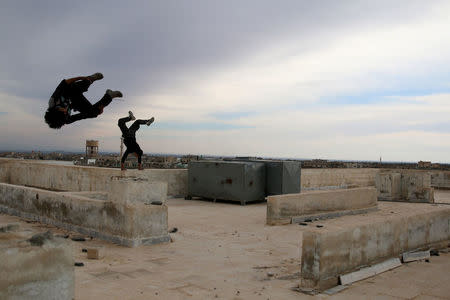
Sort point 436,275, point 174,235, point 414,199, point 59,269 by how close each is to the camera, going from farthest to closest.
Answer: point 414,199
point 174,235
point 436,275
point 59,269

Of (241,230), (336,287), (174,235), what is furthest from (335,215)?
(336,287)

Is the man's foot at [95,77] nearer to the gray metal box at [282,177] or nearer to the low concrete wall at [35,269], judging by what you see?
the low concrete wall at [35,269]

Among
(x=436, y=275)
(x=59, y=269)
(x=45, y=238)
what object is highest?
(x=45, y=238)

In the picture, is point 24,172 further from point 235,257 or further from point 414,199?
point 414,199

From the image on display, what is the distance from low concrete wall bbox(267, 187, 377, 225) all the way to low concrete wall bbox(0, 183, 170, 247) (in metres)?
3.37

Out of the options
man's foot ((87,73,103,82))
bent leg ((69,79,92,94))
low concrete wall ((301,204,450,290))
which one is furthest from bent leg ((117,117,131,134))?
low concrete wall ((301,204,450,290))

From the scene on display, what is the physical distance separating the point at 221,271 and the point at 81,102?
310 cm

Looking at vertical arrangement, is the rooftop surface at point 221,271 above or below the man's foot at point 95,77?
below

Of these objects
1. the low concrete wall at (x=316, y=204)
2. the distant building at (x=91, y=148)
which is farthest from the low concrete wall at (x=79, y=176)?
the distant building at (x=91, y=148)

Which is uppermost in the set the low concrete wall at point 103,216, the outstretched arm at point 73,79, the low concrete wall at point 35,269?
the outstretched arm at point 73,79

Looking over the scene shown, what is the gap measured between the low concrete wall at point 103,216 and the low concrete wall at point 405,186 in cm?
1381

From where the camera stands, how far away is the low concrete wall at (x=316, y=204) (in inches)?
404

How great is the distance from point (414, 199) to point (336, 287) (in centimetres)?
1485

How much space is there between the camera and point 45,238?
3.25 m
